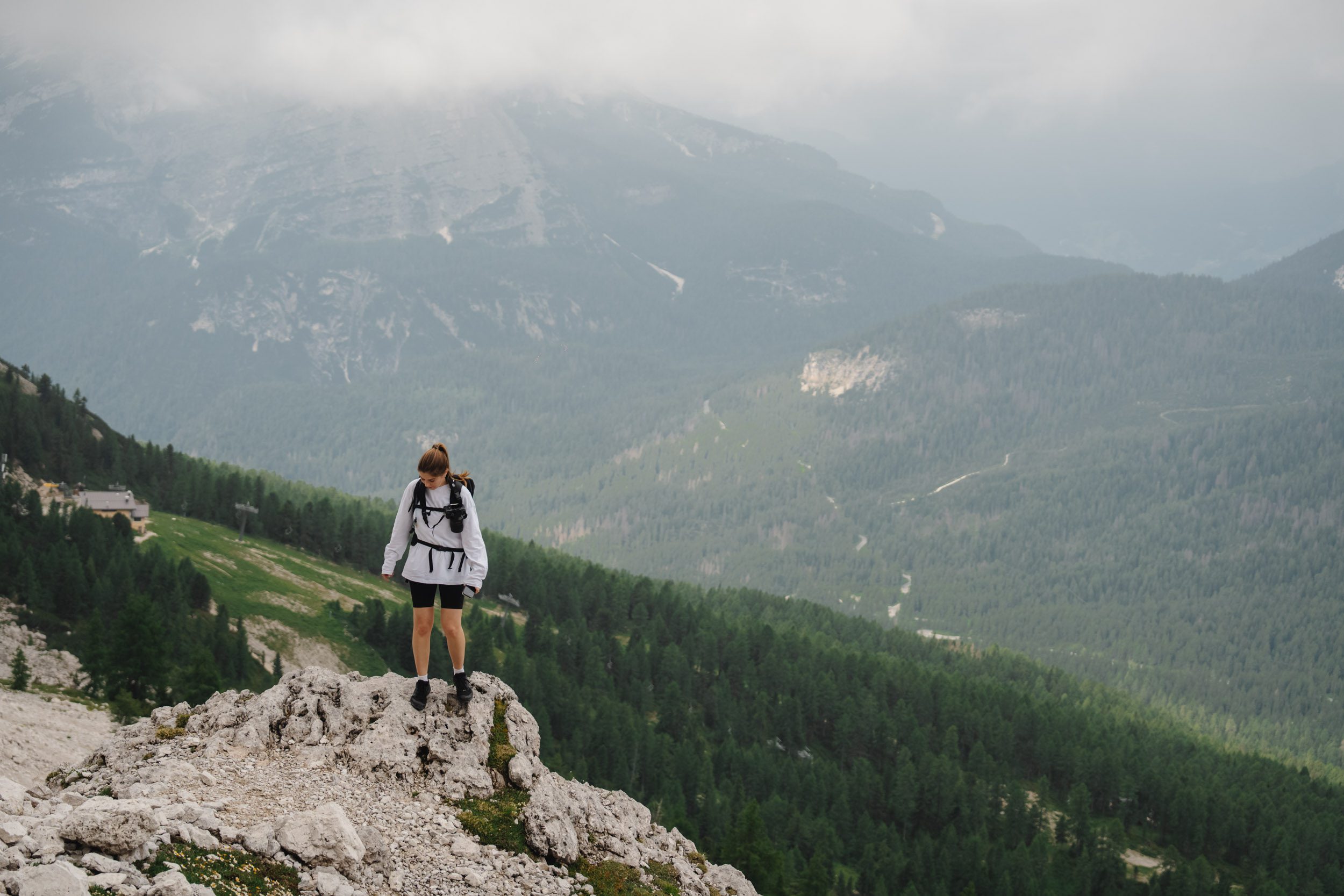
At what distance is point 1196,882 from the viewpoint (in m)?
108

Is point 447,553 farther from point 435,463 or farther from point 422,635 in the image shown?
point 422,635

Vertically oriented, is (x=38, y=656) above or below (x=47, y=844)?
below

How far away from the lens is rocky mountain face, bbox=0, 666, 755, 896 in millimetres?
19062

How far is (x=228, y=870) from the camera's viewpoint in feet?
65.0

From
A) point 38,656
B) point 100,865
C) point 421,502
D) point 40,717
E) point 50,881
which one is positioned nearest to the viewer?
point 50,881

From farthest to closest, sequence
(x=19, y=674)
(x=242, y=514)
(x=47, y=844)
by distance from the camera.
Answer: (x=242, y=514) < (x=19, y=674) < (x=47, y=844)

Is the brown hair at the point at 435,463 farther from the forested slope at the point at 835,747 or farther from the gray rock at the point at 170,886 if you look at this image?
the forested slope at the point at 835,747

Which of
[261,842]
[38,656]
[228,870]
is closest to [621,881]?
[261,842]

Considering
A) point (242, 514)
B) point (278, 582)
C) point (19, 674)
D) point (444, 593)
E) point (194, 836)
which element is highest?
point (444, 593)

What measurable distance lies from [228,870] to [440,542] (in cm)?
820

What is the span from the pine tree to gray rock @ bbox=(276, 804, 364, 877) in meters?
47.3

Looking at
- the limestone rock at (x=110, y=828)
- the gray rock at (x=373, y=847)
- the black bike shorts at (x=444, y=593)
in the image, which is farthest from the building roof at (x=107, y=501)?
the limestone rock at (x=110, y=828)

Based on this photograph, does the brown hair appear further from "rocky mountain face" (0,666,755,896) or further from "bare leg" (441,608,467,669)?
"rocky mountain face" (0,666,755,896)

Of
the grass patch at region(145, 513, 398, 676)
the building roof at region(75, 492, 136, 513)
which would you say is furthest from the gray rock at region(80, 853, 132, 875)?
the building roof at region(75, 492, 136, 513)
